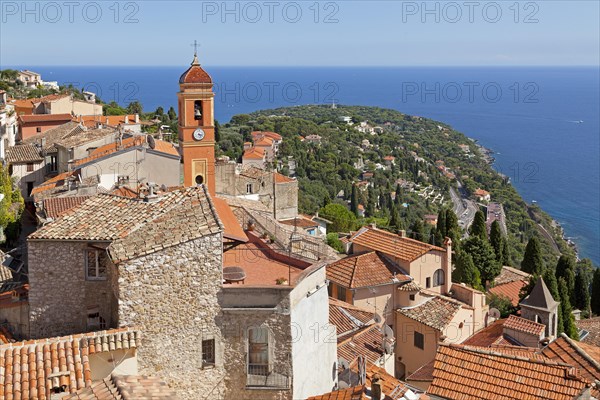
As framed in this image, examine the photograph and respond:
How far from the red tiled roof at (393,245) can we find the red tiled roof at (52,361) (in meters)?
13.2

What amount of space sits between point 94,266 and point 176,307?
179 cm

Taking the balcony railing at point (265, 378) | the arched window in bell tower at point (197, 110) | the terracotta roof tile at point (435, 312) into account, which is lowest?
the terracotta roof tile at point (435, 312)

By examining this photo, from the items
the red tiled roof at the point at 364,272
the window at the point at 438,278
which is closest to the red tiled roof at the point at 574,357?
the red tiled roof at the point at 364,272

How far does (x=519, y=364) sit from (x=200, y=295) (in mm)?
5676

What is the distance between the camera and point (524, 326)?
734 inches

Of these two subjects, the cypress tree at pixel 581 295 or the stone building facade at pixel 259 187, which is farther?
the cypress tree at pixel 581 295

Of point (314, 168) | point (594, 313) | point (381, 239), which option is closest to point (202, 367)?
point (381, 239)

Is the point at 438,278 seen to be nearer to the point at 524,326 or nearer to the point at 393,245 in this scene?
the point at 393,245

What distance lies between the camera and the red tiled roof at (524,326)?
18.3 m

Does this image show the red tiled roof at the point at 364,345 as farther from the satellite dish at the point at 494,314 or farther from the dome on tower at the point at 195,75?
the dome on tower at the point at 195,75

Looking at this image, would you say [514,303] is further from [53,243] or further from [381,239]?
[53,243]

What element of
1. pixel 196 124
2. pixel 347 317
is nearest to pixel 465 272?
pixel 347 317

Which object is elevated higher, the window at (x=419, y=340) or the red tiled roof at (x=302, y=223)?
the red tiled roof at (x=302, y=223)

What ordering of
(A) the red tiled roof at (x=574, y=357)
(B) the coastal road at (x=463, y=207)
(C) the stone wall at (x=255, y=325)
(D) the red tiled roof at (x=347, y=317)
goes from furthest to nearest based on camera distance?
(B) the coastal road at (x=463, y=207)
(D) the red tiled roof at (x=347, y=317)
(A) the red tiled roof at (x=574, y=357)
(C) the stone wall at (x=255, y=325)
